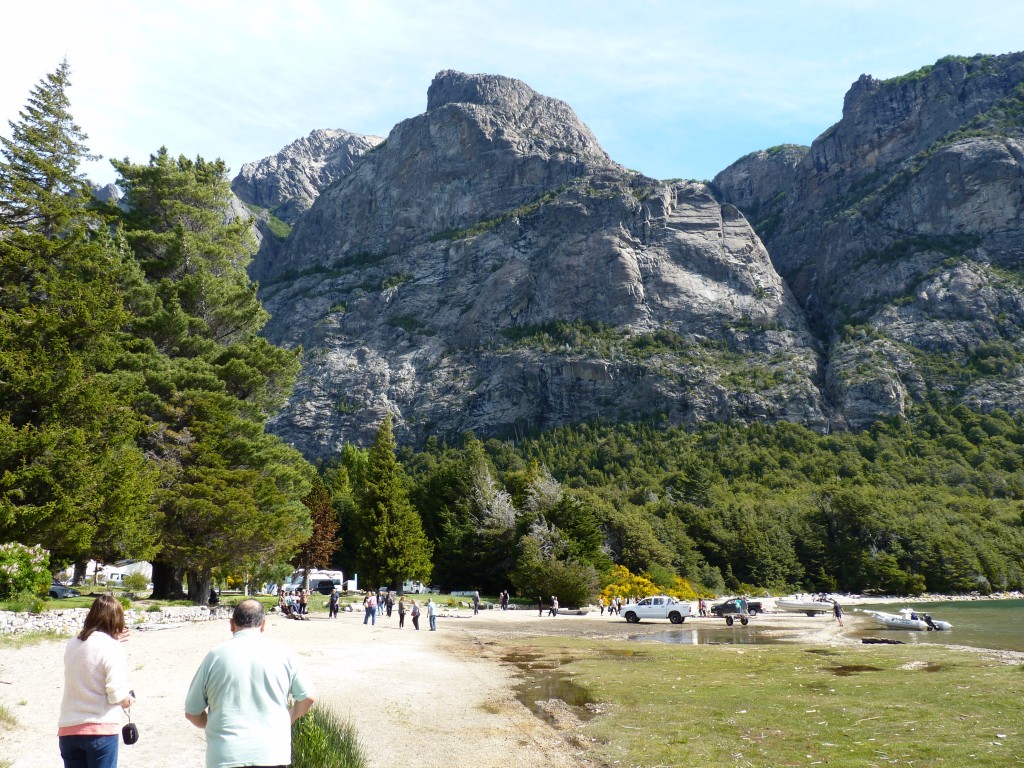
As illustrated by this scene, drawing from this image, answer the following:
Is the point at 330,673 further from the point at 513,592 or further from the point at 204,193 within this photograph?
the point at 513,592

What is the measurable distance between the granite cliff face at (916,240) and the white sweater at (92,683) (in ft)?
448

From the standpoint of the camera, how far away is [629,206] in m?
159

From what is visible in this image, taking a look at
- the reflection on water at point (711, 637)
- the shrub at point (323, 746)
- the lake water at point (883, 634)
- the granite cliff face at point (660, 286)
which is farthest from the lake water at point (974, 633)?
the granite cliff face at point (660, 286)

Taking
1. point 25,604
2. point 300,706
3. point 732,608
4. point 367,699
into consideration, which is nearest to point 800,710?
point 367,699

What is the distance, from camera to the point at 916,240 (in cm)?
14800

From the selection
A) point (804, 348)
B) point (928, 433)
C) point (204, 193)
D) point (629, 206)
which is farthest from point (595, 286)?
point (204, 193)

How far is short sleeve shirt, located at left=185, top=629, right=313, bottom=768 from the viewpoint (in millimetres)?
4469

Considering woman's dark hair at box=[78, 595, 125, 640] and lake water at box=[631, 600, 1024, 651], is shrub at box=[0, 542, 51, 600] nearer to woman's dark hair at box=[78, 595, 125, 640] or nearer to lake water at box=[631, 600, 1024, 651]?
woman's dark hair at box=[78, 595, 125, 640]

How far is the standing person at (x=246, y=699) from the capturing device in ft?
14.7

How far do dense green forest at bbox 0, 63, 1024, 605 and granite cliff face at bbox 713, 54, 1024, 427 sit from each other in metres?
47.6

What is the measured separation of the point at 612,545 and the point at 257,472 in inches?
1792

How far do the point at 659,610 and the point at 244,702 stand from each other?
41701mm

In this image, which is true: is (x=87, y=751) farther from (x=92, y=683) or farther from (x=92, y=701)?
(x=92, y=683)

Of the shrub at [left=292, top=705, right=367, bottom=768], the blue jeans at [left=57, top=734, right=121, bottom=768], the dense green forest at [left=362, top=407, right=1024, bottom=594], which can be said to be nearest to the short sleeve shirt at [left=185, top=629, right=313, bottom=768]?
the blue jeans at [left=57, top=734, right=121, bottom=768]
